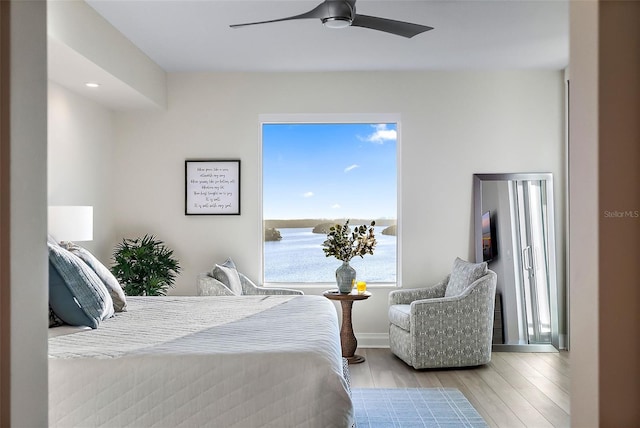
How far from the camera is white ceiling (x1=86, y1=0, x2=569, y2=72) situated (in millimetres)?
4449

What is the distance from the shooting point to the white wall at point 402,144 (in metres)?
6.33

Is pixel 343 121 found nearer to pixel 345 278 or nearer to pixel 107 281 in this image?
pixel 345 278

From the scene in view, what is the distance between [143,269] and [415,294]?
2.53 m

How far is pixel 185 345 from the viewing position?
8.84 feet

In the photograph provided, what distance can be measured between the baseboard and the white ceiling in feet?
8.70

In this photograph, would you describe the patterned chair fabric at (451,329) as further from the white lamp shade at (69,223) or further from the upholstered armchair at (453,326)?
the white lamp shade at (69,223)

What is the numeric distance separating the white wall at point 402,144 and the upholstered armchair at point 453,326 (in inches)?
32.9

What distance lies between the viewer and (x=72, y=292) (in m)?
3.09

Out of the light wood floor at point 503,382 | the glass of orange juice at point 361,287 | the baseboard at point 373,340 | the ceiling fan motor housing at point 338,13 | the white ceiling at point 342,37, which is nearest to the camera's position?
the ceiling fan motor housing at point 338,13

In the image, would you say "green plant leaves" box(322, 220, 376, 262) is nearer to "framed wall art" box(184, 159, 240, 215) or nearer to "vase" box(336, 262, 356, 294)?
"vase" box(336, 262, 356, 294)

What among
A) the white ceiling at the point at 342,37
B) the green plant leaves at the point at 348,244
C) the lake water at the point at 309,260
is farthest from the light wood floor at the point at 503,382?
the white ceiling at the point at 342,37
